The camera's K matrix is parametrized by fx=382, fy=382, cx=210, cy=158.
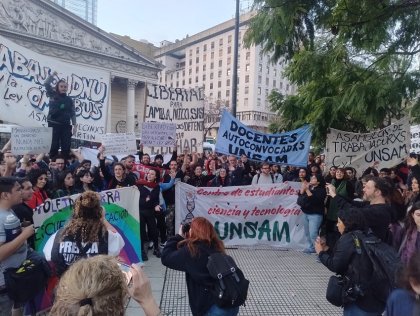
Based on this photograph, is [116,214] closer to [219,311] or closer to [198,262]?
[198,262]

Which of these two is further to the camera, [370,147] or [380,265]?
[370,147]

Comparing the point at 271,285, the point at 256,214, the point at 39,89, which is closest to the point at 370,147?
the point at 256,214

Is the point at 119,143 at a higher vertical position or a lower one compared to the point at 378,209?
higher

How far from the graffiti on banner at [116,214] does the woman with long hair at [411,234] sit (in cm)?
321

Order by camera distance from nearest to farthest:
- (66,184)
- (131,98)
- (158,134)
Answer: (66,184)
(158,134)
(131,98)

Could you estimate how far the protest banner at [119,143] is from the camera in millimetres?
7570

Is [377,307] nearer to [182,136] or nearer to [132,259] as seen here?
[132,259]

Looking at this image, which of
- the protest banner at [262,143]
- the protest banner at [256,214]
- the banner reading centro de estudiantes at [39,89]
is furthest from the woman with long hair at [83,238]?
the protest banner at [262,143]

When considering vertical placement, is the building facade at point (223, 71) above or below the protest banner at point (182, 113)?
above

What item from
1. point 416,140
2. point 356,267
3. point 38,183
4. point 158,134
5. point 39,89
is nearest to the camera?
point 356,267

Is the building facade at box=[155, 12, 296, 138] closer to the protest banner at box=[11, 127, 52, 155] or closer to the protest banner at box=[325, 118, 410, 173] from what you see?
the protest banner at box=[325, 118, 410, 173]

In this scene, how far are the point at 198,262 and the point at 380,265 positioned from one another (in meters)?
1.38

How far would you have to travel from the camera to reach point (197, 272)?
2.97m

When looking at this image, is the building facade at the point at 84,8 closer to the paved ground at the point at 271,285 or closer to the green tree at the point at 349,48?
the green tree at the point at 349,48
